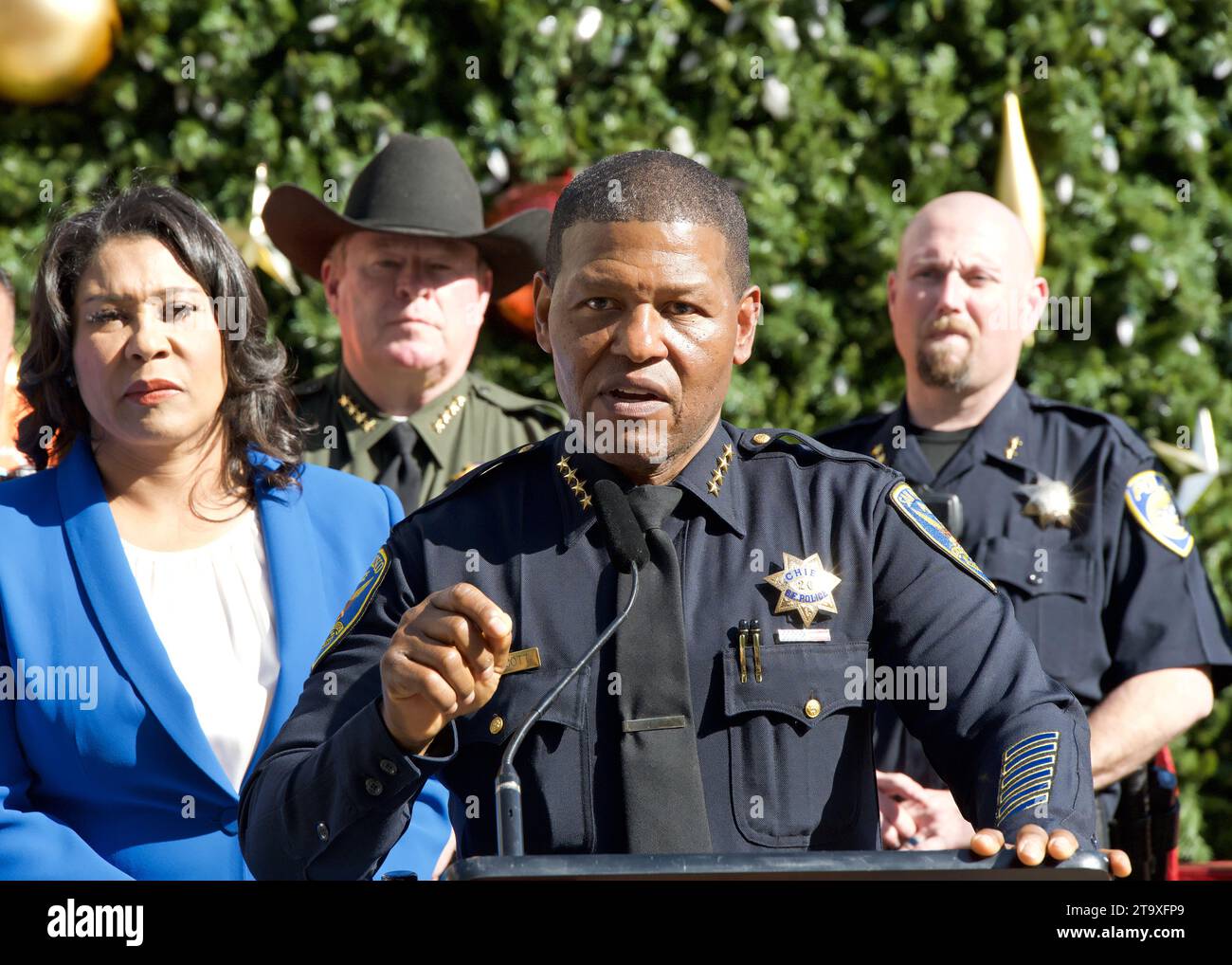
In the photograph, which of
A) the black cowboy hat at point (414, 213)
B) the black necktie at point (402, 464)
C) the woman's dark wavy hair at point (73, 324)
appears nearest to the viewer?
the woman's dark wavy hair at point (73, 324)

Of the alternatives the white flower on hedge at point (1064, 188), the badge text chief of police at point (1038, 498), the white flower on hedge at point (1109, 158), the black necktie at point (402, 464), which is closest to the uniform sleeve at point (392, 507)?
the black necktie at point (402, 464)

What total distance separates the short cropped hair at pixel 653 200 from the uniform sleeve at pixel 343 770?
549mm

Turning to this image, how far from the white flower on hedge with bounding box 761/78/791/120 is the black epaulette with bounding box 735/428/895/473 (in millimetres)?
2966

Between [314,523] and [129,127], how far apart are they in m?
2.46

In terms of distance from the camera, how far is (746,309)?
2441 mm

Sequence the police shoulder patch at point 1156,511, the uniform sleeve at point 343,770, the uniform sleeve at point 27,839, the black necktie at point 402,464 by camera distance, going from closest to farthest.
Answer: the uniform sleeve at point 343,770 → the uniform sleeve at point 27,839 → the police shoulder patch at point 1156,511 → the black necktie at point 402,464

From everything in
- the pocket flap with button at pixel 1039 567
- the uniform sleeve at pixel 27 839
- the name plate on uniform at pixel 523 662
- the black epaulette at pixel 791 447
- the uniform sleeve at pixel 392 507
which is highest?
the uniform sleeve at pixel 392 507

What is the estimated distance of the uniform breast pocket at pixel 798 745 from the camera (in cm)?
214

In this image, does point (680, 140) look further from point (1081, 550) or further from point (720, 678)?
point (720, 678)

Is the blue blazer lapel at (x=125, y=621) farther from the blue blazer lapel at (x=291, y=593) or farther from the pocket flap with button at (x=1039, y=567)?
the pocket flap with button at (x=1039, y=567)

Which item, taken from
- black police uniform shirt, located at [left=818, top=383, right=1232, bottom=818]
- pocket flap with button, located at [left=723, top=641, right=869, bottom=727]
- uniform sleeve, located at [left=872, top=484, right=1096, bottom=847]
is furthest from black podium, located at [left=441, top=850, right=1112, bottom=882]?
black police uniform shirt, located at [left=818, top=383, right=1232, bottom=818]

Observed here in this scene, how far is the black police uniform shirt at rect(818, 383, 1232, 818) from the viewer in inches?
157

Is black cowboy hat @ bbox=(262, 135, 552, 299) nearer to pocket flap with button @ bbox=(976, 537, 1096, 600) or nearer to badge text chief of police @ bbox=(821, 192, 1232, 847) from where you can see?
badge text chief of police @ bbox=(821, 192, 1232, 847)
